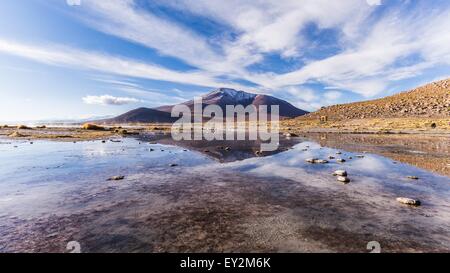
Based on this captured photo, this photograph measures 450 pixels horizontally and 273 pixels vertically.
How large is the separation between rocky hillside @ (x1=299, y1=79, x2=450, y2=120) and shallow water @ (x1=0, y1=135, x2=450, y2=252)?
76.7 metres

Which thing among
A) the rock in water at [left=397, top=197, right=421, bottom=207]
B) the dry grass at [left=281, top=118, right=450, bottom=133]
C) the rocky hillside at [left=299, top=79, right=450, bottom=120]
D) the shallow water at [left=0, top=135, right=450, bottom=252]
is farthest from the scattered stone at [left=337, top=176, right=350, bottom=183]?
the rocky hillside at [left=299, top=79, right=450, bottom=120]

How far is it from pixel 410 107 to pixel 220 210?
316ft

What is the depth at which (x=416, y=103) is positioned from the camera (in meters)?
86.2

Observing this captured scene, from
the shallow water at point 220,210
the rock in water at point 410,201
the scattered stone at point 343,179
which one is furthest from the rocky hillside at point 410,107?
the rock in water at point 410,201

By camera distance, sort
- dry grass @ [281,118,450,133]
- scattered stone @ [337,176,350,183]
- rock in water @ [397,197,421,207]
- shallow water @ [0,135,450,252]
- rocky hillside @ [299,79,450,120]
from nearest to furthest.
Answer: shallow water @ [0,135,450,252], rock in water @ [397,197,421,207], scattered stone @ [337,176,350,183], dry grass @ [281,118,450,133], rocky hillside @ [299,79,450,120]

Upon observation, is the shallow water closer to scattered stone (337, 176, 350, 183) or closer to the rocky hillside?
scattered stone (337, 176, 350, 183)

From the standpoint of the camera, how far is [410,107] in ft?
277

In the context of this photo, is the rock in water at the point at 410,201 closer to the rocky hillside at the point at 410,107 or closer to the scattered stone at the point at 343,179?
the scattered stone at the point at 343,179

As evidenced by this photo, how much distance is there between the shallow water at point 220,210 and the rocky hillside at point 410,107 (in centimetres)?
7673

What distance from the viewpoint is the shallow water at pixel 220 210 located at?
7.03 metres

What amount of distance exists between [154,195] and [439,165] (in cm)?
1965

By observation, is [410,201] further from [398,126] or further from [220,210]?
[398,126]

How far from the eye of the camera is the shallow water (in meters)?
7.03
